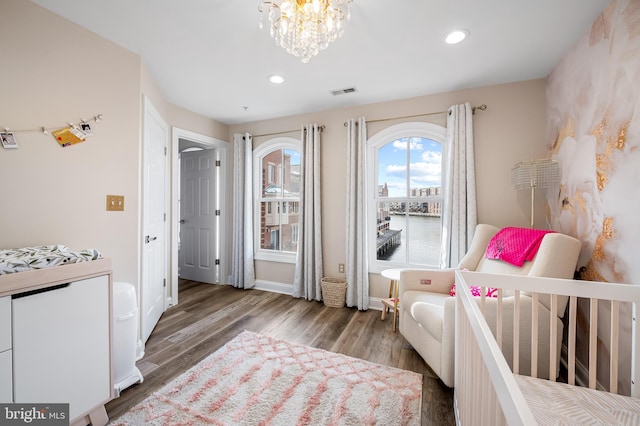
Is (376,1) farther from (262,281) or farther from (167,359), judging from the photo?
(262,281)

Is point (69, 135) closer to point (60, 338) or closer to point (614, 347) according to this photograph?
point (60, 338)

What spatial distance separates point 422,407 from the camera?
155 cm

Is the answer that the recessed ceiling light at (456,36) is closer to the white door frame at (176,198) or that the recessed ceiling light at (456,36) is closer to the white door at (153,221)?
the white door at (153,221)

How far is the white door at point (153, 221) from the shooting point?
7.50ft

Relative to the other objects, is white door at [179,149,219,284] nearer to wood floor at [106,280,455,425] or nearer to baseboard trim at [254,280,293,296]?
wood floor at [106,280,455,425]

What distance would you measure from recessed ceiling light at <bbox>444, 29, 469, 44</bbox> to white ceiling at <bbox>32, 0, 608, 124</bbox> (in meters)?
0.04

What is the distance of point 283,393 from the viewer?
64.5 inches

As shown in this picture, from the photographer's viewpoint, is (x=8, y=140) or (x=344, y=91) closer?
(x=8, y=140)

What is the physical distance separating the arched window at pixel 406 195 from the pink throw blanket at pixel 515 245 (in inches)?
31.8

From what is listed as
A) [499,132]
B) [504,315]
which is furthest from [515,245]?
[499,132]

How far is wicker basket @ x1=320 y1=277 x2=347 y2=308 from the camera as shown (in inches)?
122

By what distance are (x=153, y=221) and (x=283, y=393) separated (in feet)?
6.41

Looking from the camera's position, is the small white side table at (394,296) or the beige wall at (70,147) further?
the small white side table at (394,296)

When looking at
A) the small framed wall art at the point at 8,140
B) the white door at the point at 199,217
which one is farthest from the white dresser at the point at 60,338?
the white door at the point at 199,217
